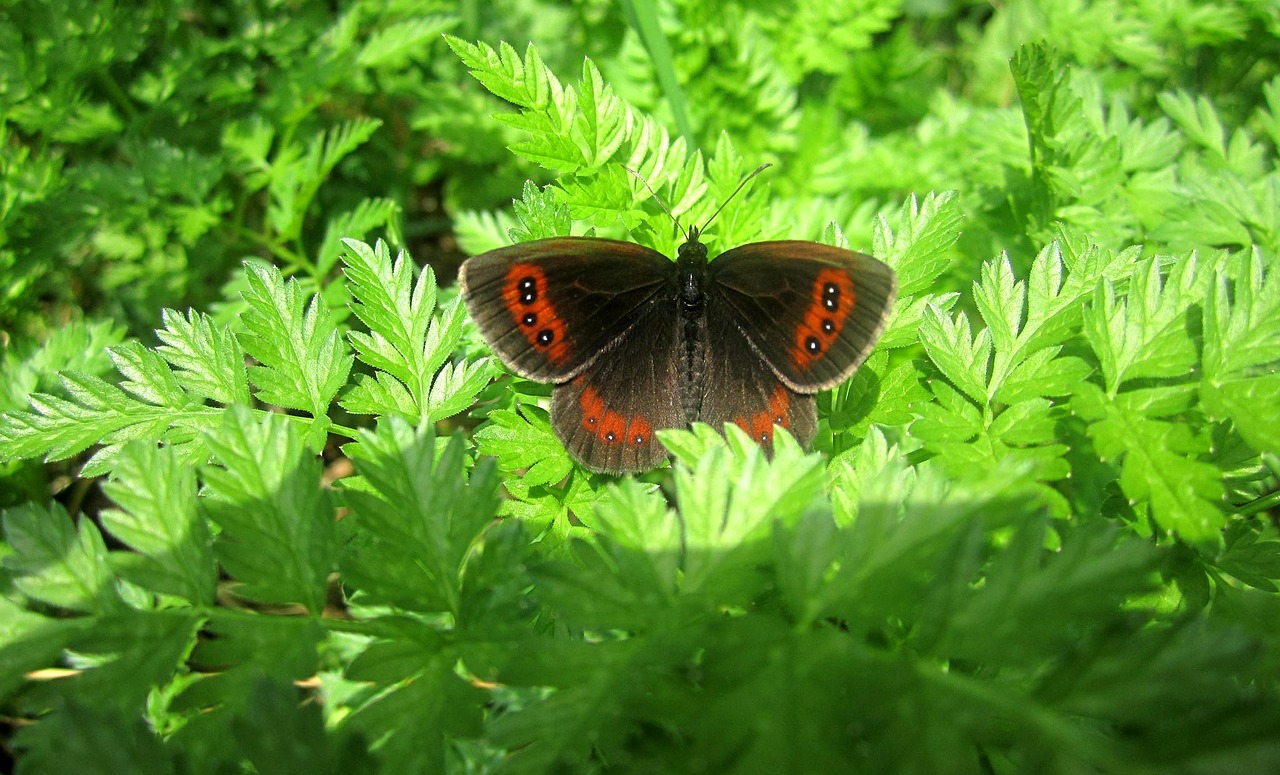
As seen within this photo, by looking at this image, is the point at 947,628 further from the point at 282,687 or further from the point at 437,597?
the point at 282,687

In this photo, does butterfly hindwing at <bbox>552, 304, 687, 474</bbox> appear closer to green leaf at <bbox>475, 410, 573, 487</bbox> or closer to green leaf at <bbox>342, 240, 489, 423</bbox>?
green leaf at <bbox>475, 410, 573, 487</bbox>

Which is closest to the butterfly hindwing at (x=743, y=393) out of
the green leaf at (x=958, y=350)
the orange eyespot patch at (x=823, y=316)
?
the orange eyespot patch at (x=823, y=316)

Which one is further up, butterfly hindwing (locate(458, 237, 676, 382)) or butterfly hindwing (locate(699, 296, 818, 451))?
butterfly hindwing (locate(458, 237, 676, 382))

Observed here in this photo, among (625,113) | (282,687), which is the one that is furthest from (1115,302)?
(282,687)

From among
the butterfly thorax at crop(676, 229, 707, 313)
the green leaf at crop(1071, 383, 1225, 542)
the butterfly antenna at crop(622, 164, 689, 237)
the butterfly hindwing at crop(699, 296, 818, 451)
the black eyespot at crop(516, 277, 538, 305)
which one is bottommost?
the green leaf at crop(1071, 383, 1225, 542)

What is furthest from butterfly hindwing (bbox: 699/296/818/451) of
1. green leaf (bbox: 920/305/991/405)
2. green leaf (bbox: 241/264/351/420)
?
green leaf (bbox: 241/264/351/420)

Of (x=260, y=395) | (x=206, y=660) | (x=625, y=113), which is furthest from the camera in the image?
(x=625, y=113)

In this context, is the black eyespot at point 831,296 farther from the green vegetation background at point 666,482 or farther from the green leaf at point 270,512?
the green leaf at point 270,512

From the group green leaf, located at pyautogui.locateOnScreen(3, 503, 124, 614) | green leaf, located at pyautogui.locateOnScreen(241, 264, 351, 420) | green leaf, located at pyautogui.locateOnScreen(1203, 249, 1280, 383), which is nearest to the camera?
green leaf, located at pyautogui.locateOnScreen(3, 503, 124, 614)
